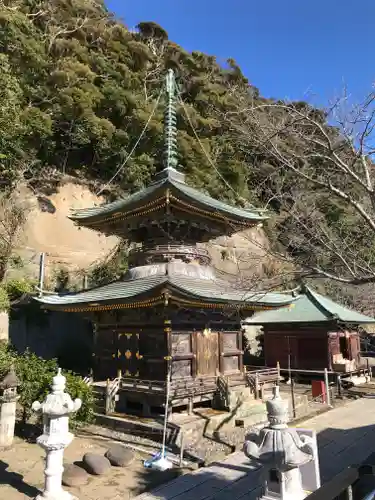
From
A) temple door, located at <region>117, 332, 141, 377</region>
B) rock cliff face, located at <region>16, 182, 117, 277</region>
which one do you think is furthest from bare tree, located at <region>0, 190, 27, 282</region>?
temple door, located at <region>117, 332, 141, 377</region>

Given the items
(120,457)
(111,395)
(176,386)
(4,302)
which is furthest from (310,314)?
(4,302)

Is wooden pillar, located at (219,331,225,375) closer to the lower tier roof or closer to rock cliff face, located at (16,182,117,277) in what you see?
the lower tier roof

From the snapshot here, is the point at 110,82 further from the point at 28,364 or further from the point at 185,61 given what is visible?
the point at 28,364

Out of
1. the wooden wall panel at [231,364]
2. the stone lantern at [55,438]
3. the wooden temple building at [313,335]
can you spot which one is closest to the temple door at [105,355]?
the wooden wall panel at [231,364]

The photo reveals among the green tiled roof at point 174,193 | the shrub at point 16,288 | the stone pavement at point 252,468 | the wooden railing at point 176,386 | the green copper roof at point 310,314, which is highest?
the green tiled roof at point 174,193

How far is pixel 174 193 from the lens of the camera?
13.0 metres

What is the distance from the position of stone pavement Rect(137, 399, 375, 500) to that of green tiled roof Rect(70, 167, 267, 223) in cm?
759

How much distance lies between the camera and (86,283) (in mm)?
25062

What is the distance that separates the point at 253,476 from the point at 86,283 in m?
19.3

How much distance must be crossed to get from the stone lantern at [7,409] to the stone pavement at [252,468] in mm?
4539

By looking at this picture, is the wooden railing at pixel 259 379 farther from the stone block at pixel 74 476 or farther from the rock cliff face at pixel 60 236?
the rock cliff face at pixel 60 236

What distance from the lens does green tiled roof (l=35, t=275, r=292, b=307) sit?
11484mm

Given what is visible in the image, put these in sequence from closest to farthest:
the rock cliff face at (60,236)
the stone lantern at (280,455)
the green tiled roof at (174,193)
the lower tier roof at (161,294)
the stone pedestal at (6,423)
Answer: the stone lantern at (280,455) → the stone pedestal at (6,423) → the lower tier roof at (161,294) → the green tiled roof at (174,193) → the rock cliff face at (60,236)

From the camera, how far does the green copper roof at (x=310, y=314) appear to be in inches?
778
